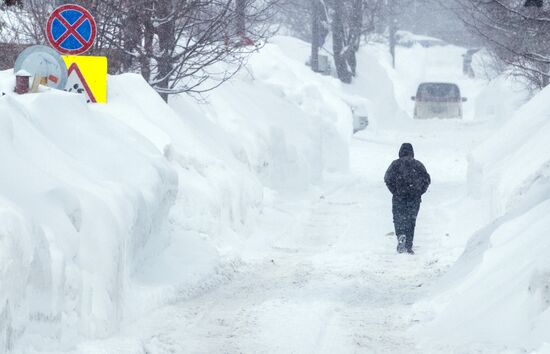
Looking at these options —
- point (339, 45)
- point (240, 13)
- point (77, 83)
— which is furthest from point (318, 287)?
point (339, 45)

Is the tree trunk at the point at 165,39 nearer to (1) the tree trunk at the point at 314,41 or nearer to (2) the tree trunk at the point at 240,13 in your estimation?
(2) the tree trunk at the point at 240,13

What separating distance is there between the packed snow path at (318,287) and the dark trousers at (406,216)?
0.88ft

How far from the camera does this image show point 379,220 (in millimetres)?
17812

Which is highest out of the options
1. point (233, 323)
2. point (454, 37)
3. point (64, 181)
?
point (64, 181)

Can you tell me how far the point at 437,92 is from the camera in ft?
162

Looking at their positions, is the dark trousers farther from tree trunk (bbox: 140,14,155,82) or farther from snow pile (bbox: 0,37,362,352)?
tree trunk (bbox: 140,14,155,82)

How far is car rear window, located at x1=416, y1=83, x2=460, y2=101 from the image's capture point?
49406mm

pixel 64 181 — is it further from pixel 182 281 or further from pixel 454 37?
pixel 454 37

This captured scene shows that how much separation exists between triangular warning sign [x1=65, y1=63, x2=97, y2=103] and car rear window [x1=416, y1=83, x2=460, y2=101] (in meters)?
35.8

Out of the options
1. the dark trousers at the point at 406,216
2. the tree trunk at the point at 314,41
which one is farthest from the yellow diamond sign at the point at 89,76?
the tree trunk at the point at 314,41

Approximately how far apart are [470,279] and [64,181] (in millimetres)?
3602

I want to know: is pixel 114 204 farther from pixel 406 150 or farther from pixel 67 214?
pixel 406 150

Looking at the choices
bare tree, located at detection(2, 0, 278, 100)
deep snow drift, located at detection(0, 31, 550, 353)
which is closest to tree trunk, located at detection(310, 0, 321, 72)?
deep snow drift, located at detection(0, 31, 550, 353)

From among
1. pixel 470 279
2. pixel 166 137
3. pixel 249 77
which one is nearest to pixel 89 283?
pixel 470 279
